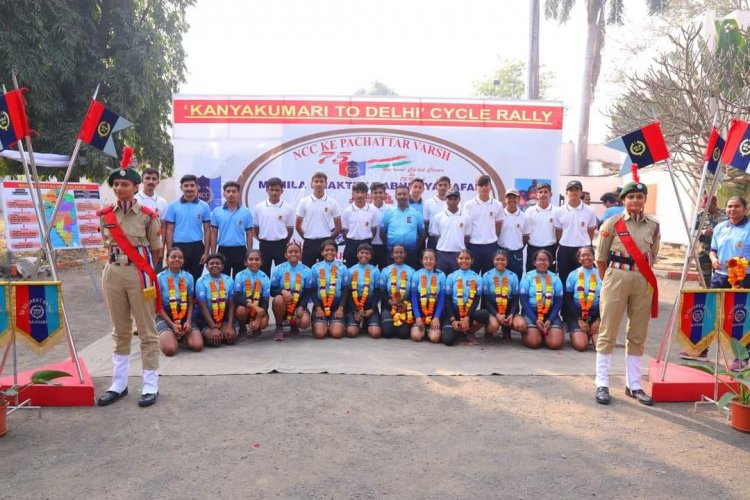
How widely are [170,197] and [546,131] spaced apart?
55.9 feet

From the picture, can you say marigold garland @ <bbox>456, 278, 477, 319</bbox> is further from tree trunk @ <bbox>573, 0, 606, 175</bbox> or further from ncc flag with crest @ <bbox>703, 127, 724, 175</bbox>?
tree trunk @ <bbox>573, 0, 606, 175</bbox>

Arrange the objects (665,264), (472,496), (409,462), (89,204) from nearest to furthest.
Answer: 1. (472,496)
2. (409,462)
3. (89,204)
4. (665,264)

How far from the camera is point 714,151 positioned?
462 centimetres

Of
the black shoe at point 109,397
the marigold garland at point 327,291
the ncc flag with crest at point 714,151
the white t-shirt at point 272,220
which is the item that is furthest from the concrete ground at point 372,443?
the white t-shirt at point 272,220

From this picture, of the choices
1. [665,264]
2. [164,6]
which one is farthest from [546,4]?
[164,6]

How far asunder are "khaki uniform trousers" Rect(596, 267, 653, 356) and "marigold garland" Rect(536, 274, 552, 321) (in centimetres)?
157

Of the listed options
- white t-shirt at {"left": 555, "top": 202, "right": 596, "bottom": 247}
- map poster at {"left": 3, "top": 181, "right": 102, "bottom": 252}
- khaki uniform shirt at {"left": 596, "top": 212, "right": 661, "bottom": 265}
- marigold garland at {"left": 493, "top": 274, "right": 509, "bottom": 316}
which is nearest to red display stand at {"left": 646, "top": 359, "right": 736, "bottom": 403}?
khaki uniform shirt at {"left": 596, "top": 212, "right": 661, "bottom": 265}

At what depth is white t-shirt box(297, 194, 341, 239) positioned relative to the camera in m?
7.03

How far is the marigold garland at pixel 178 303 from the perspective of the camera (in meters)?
5.87

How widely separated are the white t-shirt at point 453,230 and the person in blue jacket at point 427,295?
37 centimetres

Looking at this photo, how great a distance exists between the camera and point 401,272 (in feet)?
21.4

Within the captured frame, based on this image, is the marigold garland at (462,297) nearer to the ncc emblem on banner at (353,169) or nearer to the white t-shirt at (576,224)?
the white t-shirt at (576,224)

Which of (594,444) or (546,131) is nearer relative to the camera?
(594,444)

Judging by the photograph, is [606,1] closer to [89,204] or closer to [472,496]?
[89,204]
